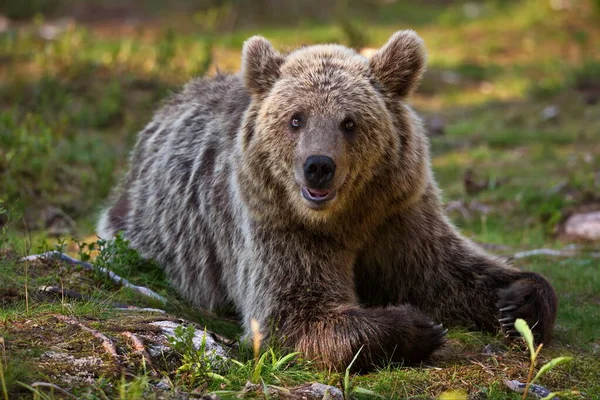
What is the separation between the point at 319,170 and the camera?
191 inches

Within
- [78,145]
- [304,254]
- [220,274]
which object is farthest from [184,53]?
[304,254]

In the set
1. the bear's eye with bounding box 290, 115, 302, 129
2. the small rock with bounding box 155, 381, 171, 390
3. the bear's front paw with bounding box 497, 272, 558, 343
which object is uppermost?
the bear's eye with bounding box 290, 115, 302, 129

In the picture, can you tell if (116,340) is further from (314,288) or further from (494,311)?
(494,311)

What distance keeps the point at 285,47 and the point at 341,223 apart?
1942 mm

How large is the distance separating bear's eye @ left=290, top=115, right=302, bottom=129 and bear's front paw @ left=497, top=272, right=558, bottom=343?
1.62 meters

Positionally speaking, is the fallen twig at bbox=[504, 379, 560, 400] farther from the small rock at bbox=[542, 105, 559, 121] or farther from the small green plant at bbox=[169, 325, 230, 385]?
the small rock at bbox=[542, 105, 559, 121]

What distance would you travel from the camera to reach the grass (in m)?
4.49

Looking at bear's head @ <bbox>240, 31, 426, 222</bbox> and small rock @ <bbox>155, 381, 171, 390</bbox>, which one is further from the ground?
bear's head @ <bbox>240, 31, 426, 222</bbox>

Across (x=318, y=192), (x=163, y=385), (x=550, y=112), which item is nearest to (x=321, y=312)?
(x=318, y=192)

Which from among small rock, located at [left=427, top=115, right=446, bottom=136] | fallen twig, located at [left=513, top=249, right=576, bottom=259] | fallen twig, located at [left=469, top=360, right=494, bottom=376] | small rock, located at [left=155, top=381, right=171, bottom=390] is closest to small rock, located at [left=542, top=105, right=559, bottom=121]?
small rock, located at [left=427, top=115, right=446, bottom=136]

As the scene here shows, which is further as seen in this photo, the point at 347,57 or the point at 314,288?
the point at 347,57

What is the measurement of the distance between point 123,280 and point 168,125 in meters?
1.84

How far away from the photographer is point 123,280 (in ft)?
19.0

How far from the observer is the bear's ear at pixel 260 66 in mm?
5512
